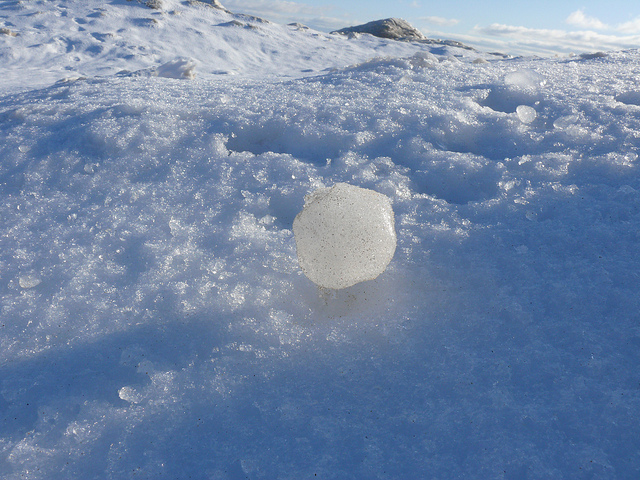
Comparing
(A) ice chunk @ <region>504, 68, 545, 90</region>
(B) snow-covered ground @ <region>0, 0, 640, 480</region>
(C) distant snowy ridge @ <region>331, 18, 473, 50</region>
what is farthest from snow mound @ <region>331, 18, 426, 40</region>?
(B) snow-covered ground @ <region>0, 0, 640, 480</region>

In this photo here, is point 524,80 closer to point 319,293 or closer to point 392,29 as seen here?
point 319,293

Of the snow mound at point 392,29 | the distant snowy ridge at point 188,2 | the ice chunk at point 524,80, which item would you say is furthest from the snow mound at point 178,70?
the snow mound at point 392,29

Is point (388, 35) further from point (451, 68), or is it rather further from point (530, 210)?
point (530, 210)

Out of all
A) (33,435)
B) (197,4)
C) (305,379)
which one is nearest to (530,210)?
(305,379)

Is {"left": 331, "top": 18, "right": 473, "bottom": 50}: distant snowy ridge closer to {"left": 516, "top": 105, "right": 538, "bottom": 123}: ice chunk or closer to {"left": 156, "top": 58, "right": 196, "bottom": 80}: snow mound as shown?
{"left": 156, "top": 58, "right": 196, "bottom": 80}: snow mound

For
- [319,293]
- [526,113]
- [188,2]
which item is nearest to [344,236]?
[319,293]
